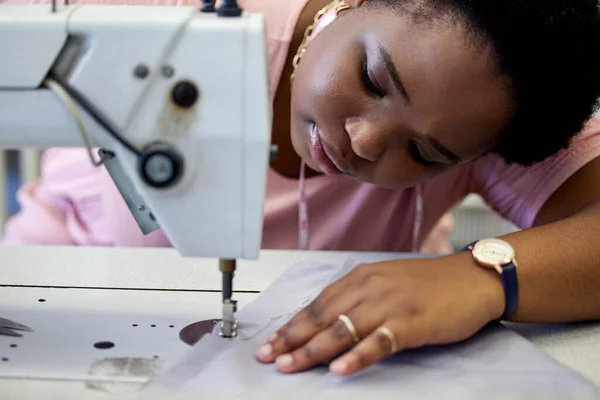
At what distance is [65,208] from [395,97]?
816 millimetres

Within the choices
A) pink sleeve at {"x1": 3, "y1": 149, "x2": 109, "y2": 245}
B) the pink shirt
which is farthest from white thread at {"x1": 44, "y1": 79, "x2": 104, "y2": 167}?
pink sleeve at {"x1": 3, "y1": 149, "x2": 109, "y2": 245}

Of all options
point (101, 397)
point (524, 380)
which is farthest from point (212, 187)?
point (524, 380)

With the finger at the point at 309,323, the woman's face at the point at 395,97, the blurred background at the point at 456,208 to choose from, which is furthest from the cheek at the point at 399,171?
the blurred background at the point at 456,208

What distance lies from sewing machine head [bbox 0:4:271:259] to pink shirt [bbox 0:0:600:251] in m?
0.52

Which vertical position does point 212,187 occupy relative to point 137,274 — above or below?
above

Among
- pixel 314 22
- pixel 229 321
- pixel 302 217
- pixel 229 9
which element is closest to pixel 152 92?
pixel 229 9

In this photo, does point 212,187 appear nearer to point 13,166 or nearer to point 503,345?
point 503,345

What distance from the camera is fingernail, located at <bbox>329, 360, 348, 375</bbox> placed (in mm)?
650

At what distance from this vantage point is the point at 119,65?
627 mm

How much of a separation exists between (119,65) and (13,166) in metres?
2.01

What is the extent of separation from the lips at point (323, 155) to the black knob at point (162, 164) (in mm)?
330

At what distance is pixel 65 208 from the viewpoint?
1400 mm

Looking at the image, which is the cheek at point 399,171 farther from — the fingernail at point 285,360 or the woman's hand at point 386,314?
the fingernail at point 285,360

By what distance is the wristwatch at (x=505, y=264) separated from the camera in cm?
80
